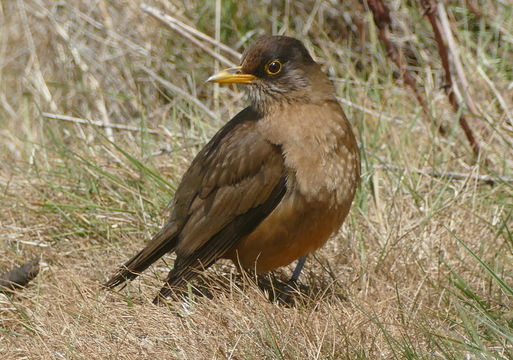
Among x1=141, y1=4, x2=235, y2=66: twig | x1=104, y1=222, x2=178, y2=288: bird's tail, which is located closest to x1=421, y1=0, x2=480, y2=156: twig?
x1=141, y1=4, x2=235, y2=66: twig

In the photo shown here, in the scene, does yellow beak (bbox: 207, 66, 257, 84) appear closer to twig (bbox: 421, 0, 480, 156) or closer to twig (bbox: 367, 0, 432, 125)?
twig (bbox: 367, 0, 432, 125)

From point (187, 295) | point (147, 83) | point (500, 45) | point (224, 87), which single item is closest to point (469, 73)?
point (500, 45)

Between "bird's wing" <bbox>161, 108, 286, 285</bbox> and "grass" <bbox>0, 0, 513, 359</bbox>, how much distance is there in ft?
0.64

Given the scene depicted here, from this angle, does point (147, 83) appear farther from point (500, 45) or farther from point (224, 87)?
point (500, 45)

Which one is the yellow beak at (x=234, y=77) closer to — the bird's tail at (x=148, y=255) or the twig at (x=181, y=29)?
the bird's tail at (x=148, y=255)

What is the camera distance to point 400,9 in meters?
6.62

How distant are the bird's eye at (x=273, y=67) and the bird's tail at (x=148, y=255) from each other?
2.71 feet

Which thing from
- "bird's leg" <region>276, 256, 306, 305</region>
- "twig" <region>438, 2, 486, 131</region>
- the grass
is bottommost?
"bird's leg" <region>276, 256, 306, 305</region>

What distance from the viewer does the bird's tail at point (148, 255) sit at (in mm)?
4301

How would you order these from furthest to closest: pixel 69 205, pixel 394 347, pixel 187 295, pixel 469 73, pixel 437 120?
pixel 469 73
pixel 437 120
pixel 69 205
pixel 187 295
pixel 394 347

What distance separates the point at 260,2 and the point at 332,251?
103 inches

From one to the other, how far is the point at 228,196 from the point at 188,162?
3.36 ft

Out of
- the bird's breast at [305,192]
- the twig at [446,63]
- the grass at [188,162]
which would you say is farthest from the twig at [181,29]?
the bird's breast at [305,192]

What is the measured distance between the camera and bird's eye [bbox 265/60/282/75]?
4.49m
